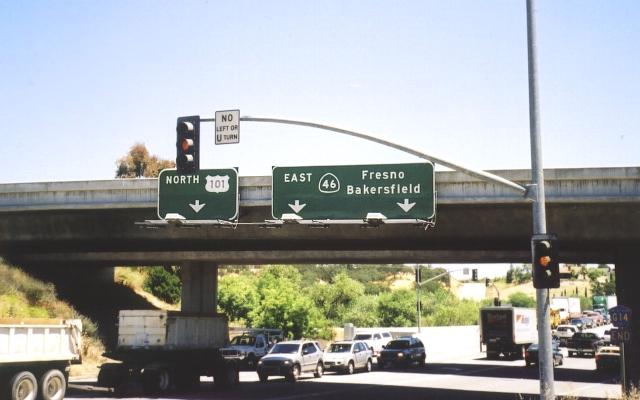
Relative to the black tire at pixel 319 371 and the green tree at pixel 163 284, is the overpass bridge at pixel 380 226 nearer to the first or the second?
the black tire at pixel 319 371

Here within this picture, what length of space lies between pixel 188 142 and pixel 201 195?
12876 millimetres

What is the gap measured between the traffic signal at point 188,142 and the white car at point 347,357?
2635 centimetres

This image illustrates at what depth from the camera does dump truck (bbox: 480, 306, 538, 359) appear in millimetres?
52906

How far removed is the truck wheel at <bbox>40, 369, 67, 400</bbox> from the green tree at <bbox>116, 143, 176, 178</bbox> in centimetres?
5732

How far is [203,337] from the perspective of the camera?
29.2 meters

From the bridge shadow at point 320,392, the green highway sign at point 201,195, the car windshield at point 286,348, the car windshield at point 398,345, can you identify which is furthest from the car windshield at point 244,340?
the green highway sign at point 201,195

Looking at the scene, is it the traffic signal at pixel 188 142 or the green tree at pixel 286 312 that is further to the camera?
the green tree at pixel 286 312

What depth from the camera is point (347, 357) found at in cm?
3847

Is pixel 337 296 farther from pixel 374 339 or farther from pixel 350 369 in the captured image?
pixel 350 369

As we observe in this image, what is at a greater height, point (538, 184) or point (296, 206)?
point (296, 206)

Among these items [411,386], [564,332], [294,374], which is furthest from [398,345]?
[564,332]

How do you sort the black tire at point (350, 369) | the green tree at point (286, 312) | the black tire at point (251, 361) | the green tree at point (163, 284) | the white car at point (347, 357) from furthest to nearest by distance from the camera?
the green tree at point (163, 284) → the green tree at point (286, 312) → the black tire at point (251, 361) → the black tire at point (350, 369) → the white car at point (347, 357)

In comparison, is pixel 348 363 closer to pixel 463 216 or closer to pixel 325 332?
pixel 463 216

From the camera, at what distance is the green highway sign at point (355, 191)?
24625 mm
